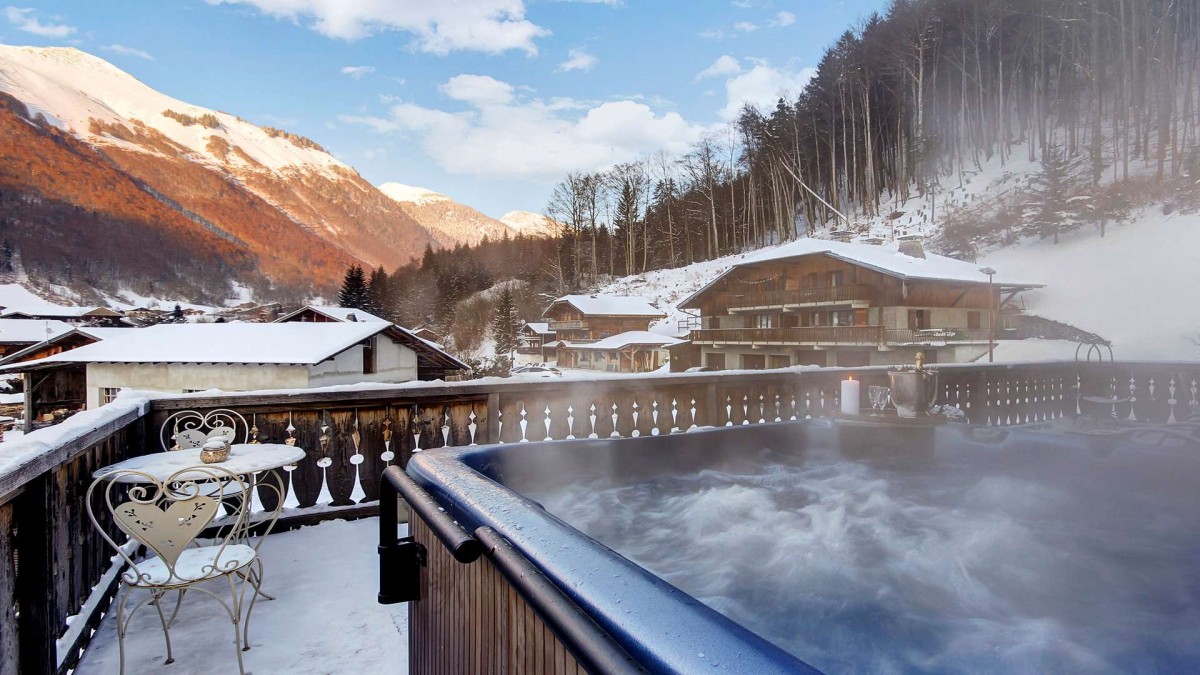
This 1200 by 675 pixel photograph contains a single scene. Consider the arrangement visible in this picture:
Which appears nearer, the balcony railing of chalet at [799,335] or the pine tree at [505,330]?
the balcony railing of chalet at [799,335]

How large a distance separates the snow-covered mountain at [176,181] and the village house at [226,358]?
47.2 meters

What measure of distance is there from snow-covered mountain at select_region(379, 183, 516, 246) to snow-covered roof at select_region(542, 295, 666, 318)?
74.8 meters

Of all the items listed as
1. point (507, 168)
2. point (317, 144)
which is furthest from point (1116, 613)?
point (317, 144)

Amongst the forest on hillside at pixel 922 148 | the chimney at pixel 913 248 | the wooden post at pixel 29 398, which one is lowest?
the wooden post at pixel 29 398

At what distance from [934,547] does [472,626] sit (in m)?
2.55

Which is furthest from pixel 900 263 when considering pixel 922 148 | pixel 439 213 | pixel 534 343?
pixel 439 213

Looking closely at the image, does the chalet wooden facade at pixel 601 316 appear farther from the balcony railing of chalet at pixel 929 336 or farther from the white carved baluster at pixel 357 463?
the white carved baluster at pixel 357 463

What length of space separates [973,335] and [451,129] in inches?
1436

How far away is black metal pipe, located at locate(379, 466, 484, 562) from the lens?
0.99m

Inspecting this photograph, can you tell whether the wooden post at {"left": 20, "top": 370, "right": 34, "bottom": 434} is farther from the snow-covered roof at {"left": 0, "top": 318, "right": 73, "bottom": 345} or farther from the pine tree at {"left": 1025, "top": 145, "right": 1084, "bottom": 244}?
the pine tree at {"left": 1025, "top": 145, "right": 1084, "bottom": 244}

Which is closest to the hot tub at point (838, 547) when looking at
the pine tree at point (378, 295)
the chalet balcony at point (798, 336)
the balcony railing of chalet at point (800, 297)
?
the chalet balcony at point (798, 336)

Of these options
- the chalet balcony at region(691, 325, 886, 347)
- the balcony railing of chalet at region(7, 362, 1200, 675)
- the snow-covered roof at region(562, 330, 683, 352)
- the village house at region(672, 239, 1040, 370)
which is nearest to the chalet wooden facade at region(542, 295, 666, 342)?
the snow-covered roof at region(562, 330, 683, 352)

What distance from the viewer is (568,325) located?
114 ft

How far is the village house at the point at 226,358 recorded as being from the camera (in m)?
14.7
